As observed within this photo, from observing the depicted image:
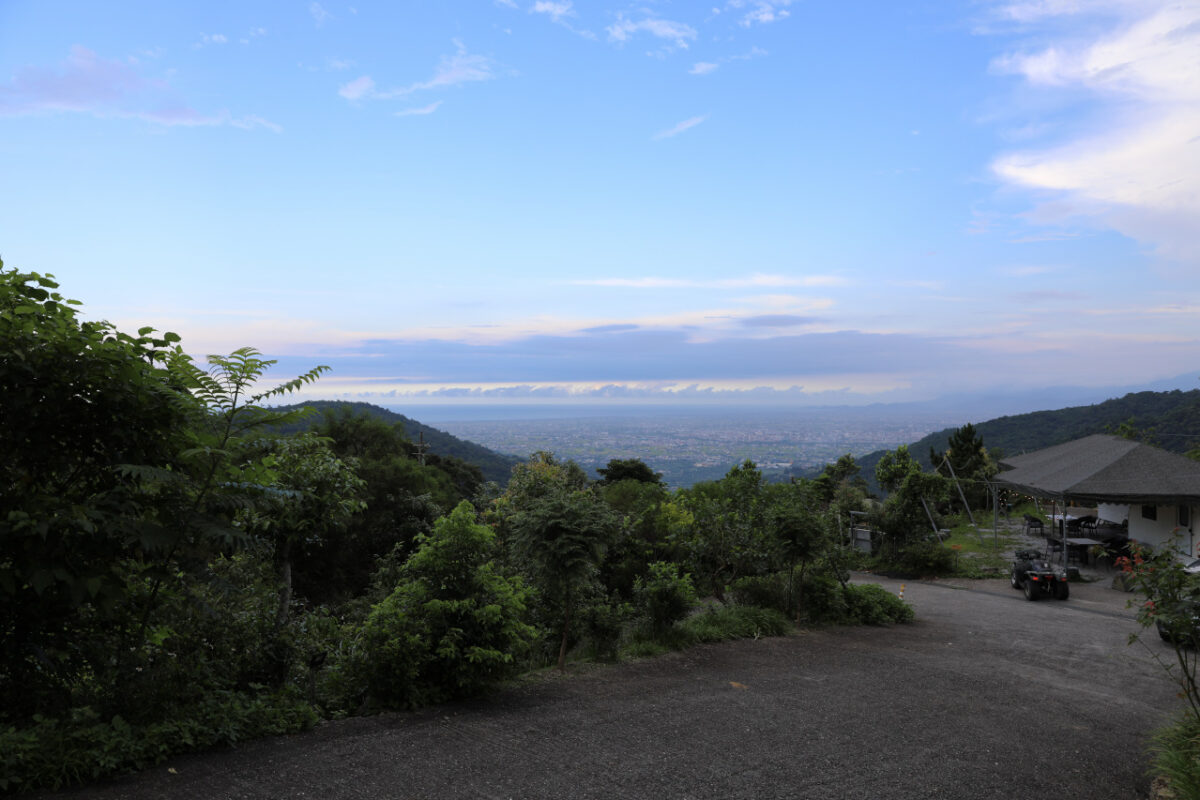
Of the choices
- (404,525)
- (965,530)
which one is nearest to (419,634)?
(404,525)

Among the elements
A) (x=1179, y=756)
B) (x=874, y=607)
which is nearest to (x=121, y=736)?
(x=1179, y=756)

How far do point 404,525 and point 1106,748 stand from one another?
27188mm

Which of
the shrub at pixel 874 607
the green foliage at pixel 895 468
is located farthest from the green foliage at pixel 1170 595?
the green foliage at pixel 895 468

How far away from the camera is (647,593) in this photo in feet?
31.1

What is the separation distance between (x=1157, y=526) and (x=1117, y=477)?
3573 millimetres

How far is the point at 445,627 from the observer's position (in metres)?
6.39

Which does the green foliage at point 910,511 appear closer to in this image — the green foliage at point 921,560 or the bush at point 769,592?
the green foliage at point 921,560

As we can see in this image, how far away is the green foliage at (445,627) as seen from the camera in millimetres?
6090

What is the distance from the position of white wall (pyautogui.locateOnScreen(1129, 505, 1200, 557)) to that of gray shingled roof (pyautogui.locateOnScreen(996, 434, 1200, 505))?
137 centimetres

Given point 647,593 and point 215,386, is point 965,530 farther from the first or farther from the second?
point 215,386

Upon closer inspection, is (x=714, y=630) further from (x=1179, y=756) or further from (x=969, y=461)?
(x=969, y=461)

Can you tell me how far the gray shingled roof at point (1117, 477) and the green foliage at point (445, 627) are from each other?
61.1 ft

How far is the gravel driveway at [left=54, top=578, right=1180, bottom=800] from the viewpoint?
4605 mm

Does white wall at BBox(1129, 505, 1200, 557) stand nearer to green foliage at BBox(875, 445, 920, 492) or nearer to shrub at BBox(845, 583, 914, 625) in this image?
green foliage at BBox(875, 445, 920, 492)
